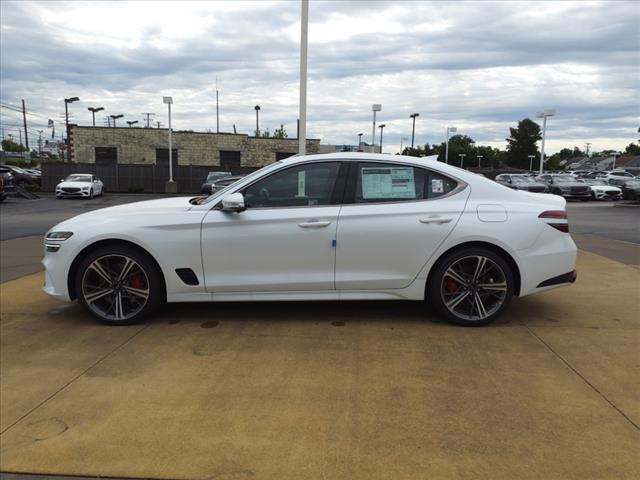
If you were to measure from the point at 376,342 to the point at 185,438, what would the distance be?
6.24 ft

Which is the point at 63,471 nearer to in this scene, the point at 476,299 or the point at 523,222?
the point at 476,299

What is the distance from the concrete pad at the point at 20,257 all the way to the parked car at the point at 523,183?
76.9ft

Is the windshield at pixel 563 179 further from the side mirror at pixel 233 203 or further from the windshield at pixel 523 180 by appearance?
the side mirror at pixel 233 203

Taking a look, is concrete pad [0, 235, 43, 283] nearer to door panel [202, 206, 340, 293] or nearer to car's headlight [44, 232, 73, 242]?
car's headlight [44, 232, 73, 242]

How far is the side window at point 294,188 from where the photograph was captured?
472 centimetres

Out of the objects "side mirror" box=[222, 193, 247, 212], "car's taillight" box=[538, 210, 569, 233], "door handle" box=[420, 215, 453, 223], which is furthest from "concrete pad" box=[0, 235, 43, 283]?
"car's taillight" box=[538, 210, 569, 233]

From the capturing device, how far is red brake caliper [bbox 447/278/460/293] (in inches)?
185

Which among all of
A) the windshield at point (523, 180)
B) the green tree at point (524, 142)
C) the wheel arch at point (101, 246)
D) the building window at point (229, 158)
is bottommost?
the wheel arch at point (101, 246)

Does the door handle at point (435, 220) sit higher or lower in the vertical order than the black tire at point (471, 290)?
higher

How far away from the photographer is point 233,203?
14.8ft

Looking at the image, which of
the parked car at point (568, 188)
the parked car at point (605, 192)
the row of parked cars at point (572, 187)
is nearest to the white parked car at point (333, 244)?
the row of parked cars at point (572, 187)

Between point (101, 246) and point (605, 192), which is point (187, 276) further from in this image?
point (605, 192)

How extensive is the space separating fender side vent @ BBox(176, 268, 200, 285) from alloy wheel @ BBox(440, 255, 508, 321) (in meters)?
2.24

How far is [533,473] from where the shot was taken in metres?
2.59
